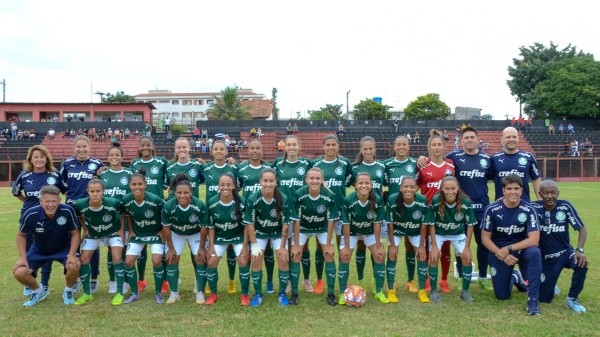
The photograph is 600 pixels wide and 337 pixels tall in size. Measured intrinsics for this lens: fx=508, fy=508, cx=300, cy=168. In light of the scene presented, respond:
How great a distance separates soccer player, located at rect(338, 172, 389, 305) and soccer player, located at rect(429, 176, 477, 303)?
2.09 ft

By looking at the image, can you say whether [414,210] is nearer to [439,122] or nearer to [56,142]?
[56,142]

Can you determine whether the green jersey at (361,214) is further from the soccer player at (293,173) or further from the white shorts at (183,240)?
the white shorts at (183,240)

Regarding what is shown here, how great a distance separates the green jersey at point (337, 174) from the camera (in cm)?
665

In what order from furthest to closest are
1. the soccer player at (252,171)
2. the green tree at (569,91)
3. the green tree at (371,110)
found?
1. the green tree at (371,110)
2. the green tree at (569,91)
3. the soccer player at (252,171)

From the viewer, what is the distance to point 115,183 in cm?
677

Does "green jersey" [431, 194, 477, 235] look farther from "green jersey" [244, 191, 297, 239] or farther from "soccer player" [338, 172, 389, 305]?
"green jersey" [244, 191, 297, 239]

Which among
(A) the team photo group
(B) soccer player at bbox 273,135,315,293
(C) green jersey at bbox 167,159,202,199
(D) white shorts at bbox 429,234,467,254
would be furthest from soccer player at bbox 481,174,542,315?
(C) green jersey at bbox 167,159,202,199

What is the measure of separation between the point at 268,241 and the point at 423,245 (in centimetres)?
191

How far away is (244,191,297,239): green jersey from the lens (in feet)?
19.7

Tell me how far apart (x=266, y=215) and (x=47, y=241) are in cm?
270

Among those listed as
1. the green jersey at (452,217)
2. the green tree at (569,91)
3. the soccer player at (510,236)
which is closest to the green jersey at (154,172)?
the green jersey at (452,217)

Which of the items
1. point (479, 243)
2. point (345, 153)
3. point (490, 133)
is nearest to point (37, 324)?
point (479, 243)

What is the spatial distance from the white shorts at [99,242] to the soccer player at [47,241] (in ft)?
0.37

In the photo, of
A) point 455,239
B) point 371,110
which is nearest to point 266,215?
point 455,239
